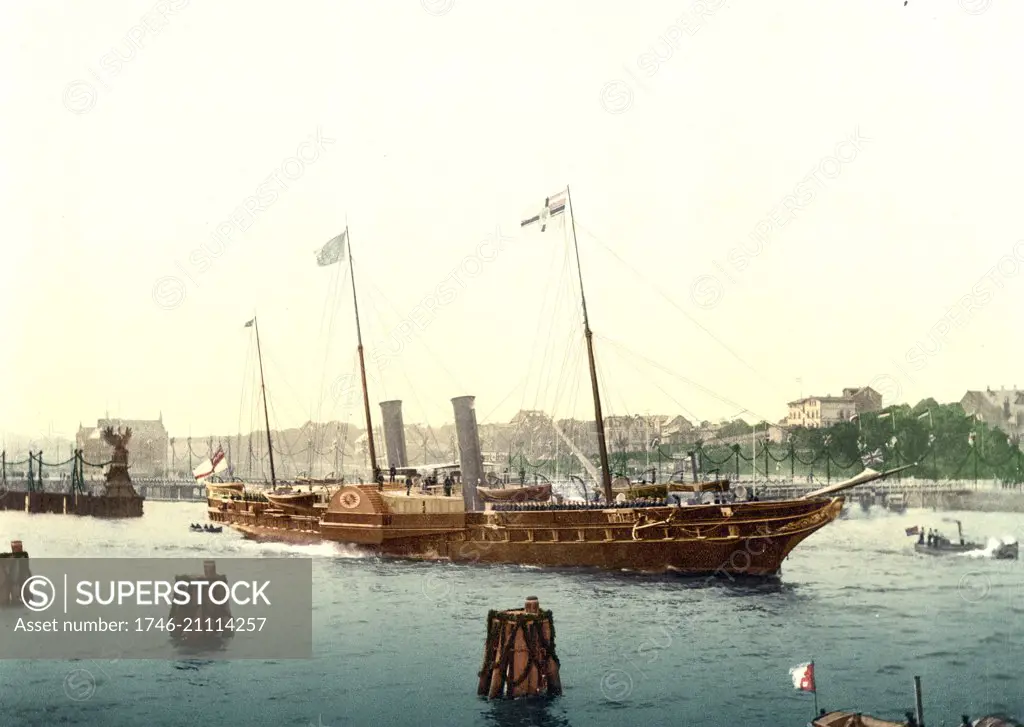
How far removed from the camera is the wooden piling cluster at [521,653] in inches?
544

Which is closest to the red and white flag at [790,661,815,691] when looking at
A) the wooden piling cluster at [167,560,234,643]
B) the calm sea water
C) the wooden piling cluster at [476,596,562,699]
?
the calm sea water

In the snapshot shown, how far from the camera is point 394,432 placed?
84.9 feet

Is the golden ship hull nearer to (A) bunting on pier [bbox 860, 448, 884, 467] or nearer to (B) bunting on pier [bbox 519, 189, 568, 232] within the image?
(A) bunting on pier [bbox 860, 448, 884, 467]

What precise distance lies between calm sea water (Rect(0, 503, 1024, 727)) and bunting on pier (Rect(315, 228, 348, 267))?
6.78 meters

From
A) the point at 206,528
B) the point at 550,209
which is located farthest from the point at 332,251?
the point at 206,528

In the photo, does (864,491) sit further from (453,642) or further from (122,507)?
(453,642)

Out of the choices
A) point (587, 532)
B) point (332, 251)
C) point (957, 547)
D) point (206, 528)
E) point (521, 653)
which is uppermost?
point (332, 251)

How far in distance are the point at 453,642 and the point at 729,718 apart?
501 centimetres

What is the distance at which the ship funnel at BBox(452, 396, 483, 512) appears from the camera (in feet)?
73.6

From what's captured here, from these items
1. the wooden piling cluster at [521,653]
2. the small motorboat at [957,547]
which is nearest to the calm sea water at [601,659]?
the wooden piling cluster at [521,653]

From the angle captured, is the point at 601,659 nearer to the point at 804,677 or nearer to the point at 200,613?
the point at 804,677

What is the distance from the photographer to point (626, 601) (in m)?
19.6

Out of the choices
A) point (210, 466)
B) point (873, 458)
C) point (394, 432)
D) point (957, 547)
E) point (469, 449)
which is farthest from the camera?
point (957, 547)

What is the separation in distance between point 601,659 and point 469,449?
8.82 m
